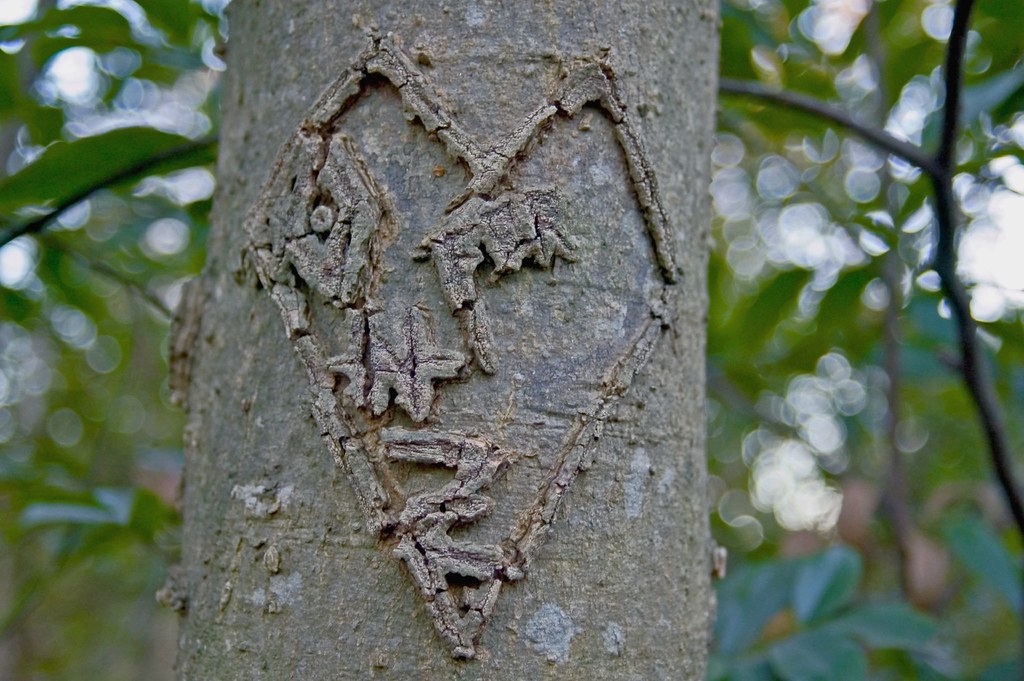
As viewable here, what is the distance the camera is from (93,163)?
3.25 feet

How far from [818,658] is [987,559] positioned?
0.52 meters

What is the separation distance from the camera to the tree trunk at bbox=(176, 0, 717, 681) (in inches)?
22.6

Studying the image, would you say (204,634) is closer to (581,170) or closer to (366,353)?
(366,353)

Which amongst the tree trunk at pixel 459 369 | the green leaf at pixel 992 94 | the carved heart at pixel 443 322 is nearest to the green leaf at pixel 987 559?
the green leaf at pixel 992 94

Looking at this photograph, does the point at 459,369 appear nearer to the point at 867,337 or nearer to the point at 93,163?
the point at 93,163

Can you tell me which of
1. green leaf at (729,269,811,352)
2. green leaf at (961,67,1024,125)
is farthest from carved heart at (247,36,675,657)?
green leaf at (729,269,811,352)

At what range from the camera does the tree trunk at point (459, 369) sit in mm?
575

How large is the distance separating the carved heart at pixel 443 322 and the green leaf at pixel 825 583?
930 mm

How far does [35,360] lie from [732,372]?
5.21 m

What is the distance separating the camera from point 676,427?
26.1 inches

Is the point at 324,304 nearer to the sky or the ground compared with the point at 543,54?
nearer to the ground

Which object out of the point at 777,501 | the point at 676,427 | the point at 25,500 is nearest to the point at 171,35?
the point at 25,500

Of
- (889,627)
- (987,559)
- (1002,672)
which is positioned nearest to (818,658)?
(889,627)

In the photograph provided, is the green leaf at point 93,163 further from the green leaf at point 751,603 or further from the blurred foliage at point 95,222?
the green leaf at point 751,603
